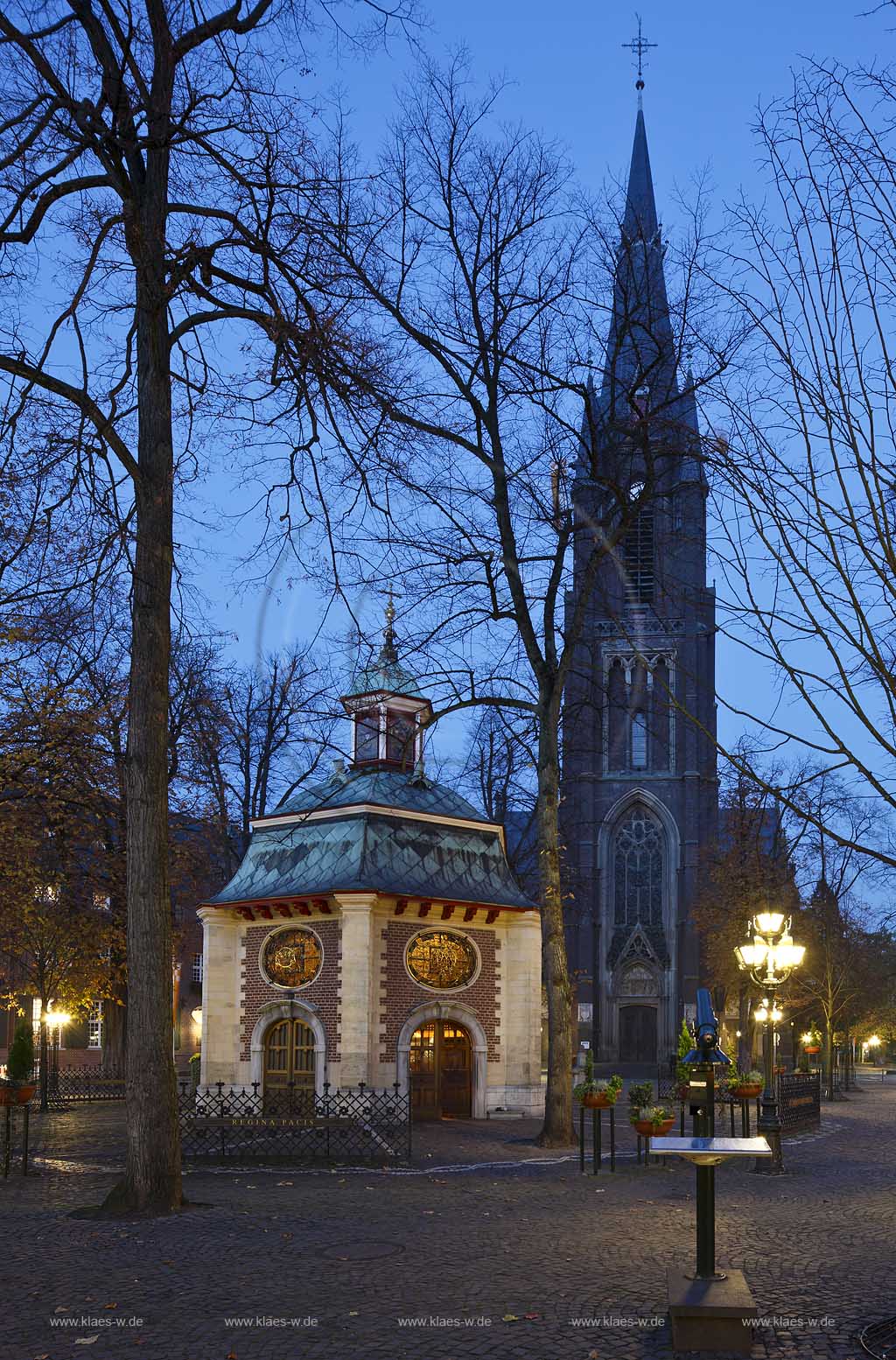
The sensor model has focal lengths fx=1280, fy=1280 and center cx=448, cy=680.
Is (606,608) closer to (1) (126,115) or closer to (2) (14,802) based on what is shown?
(1) (126,115)

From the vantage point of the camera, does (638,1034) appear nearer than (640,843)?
Yes

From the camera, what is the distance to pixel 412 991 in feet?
94.0

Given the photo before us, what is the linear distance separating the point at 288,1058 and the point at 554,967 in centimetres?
943

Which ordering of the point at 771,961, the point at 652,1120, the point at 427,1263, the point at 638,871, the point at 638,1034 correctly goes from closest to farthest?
the point at 427,1263 → the point at 652,1120 → the point at 771,961 → the point at 638,1034 → the point at 638,871

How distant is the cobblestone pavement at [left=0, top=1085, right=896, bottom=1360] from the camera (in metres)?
8.03

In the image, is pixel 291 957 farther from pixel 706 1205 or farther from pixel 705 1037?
pixel 705 1037

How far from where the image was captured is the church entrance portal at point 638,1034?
59219mm

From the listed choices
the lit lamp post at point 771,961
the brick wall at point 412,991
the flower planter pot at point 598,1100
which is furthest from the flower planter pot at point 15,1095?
the brick wall at point 412,991

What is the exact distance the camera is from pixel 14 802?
27.0 meters

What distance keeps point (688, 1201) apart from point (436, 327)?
1559 cm

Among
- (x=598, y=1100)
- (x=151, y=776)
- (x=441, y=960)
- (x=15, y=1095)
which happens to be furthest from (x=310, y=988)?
(x=151, y=776)

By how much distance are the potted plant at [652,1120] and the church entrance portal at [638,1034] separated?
4376 cm

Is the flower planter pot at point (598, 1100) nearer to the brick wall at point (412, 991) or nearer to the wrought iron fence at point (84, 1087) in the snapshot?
the brick wall at point (412, 991)

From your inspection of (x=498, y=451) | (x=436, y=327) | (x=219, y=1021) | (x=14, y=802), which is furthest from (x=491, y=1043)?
(x=436, y=327)
